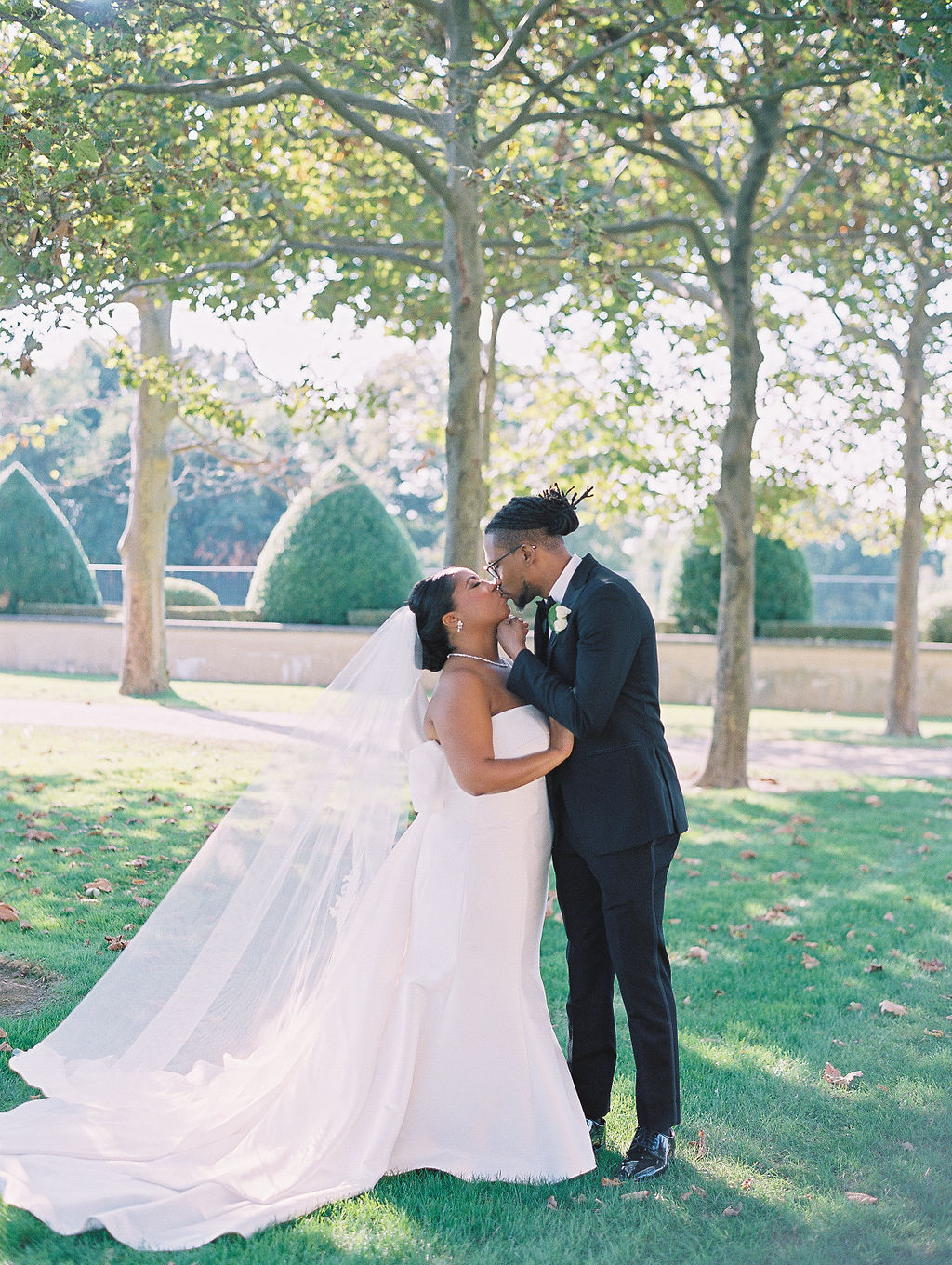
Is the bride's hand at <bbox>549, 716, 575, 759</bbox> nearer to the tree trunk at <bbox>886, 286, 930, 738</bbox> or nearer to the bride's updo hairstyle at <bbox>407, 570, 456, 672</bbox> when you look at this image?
the bride's updo hairstyle at <bbox>407, 570, 456, 672</bbox>

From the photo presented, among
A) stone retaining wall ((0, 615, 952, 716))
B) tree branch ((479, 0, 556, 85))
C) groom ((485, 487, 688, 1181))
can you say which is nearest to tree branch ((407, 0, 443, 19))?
tree branch ((479, 0, 556, 85))

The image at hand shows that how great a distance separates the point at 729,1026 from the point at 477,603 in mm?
2613

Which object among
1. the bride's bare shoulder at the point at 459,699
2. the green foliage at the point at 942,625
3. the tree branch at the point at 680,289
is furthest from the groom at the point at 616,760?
the green foliage at the point at 942,625

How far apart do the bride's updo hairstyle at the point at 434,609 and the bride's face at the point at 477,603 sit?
3cm

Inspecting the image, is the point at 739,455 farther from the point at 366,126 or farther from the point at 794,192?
the point at 366,126

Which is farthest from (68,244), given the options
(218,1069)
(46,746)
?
(46,746)

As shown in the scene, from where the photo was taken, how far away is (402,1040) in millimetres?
3811

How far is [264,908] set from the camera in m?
4.24

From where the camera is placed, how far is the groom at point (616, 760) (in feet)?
12.4

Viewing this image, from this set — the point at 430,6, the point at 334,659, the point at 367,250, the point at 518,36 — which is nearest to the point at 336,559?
the point at 334,659

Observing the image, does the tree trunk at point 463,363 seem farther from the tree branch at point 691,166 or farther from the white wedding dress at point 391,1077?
the white wedding dress at point 391,1077

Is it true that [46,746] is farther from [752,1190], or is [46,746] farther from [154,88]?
[752,1190]

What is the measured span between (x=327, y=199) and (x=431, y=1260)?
10537mm

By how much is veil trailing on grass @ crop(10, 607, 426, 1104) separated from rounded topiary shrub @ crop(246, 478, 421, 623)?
18716mm
